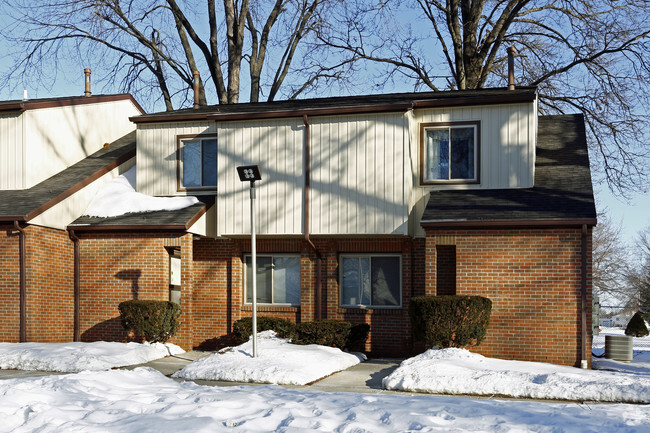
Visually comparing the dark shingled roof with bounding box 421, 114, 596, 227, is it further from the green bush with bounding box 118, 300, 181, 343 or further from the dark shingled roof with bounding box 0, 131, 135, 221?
the dark shingled roof with bounding box 0, 131, 135, 221

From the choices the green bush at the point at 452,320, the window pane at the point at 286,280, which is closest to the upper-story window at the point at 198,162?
the window pane at the point at 286,280

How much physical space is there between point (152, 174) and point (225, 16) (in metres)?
13.9

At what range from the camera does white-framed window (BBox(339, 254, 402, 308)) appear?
17031 mm

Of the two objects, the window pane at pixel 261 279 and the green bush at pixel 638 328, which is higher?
the window pane at pixel 261 279

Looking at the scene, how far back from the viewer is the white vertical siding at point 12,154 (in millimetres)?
18406

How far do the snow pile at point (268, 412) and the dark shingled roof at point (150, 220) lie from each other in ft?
22.5

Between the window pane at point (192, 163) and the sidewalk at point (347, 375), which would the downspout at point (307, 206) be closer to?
the sidewalk at point (347, 375)

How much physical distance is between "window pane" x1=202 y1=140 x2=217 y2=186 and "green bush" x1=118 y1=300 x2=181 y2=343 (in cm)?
360

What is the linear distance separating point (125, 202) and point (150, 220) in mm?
1509

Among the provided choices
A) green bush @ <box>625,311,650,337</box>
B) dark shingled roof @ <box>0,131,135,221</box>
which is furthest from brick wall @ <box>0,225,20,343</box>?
green bush @ <box>625,311,650,337</box>

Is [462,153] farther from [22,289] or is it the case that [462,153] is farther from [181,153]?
[22,289]

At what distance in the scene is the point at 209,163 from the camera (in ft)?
61.2

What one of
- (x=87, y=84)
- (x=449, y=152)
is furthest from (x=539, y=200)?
(x=87, y=84)

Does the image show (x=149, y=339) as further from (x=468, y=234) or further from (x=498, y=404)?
(x=498, y=404)
